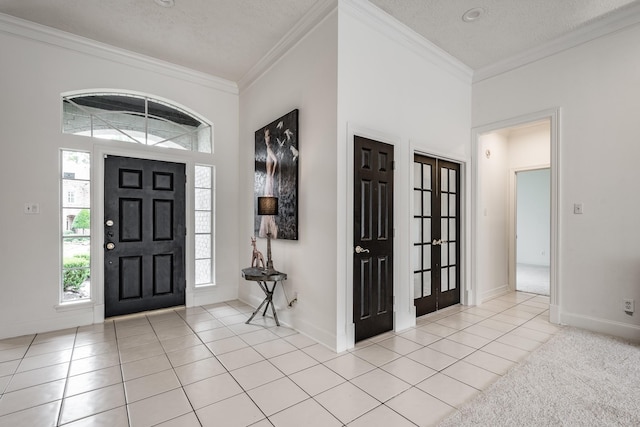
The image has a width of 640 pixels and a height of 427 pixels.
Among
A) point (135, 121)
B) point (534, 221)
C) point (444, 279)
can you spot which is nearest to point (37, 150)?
point (135, 121)

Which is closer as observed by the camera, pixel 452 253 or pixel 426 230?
pixel 426 230

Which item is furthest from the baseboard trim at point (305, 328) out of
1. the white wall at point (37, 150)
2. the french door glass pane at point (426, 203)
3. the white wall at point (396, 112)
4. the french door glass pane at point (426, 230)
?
the white wall at point (37, 150)

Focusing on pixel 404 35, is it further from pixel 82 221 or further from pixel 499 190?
pixel 82 221

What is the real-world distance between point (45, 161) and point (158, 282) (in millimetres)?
1946

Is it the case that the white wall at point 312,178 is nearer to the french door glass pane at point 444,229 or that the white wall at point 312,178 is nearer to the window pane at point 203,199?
the window pane at point 203,199

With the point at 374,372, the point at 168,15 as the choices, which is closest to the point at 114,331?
the point at 374,372

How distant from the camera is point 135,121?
13.4ft

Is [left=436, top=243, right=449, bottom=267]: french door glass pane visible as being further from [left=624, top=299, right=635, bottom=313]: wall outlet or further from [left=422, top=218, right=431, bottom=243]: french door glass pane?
[left=624, top=299, right=635, bottom=313]: wall outlet

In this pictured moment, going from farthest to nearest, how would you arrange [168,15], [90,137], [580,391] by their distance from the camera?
[90,137]
[168,15]
[580,391]

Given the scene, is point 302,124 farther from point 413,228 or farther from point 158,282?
point 158,282

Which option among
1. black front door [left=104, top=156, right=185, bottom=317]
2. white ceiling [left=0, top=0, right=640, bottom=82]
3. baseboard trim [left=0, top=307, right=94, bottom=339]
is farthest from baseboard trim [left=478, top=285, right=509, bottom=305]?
baseboard trim [left=0, top=307, right=94, bottom=339]

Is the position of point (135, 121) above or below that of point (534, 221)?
above

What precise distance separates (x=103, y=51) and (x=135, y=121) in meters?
0.88

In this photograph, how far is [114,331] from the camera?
11.3ft
